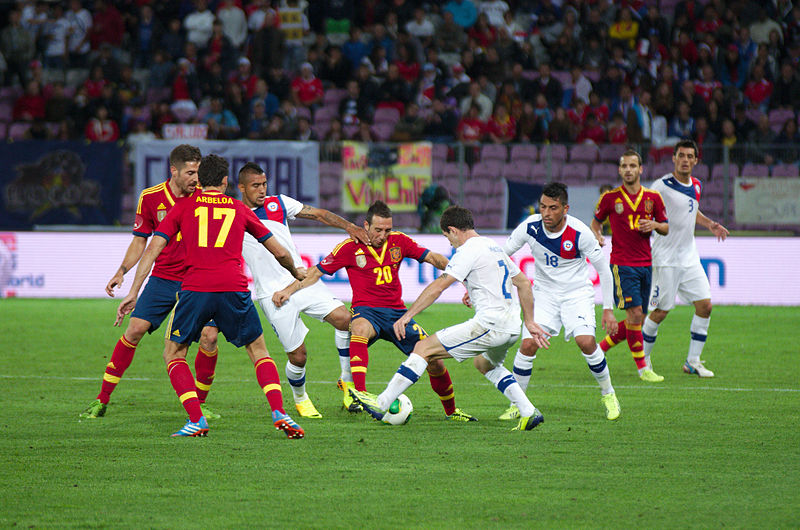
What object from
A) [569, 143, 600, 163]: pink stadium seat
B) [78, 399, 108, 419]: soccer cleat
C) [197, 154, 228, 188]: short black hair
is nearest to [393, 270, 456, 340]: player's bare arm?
[197, 154, 228, 188]: short black hair

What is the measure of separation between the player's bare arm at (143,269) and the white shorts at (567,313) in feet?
9.45

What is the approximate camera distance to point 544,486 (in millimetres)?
5609

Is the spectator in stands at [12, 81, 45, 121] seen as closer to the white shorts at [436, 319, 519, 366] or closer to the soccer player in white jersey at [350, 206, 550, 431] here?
the soccer player in white jersey at [350, 206, 550, 431]

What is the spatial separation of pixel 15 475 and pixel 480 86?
1611 centimetres

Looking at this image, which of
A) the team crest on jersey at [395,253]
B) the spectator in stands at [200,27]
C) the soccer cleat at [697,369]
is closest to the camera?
the team crest on jersey at [395,253]

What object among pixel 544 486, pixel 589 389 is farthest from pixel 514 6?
pixel 544 486

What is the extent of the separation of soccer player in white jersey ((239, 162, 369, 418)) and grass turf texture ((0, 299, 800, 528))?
44cm

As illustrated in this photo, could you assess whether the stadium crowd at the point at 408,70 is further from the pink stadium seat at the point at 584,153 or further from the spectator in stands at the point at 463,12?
the pink stadium seat at the point at 584,153

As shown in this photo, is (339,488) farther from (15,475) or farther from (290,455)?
(15,475)

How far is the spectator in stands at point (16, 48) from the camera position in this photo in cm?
2217

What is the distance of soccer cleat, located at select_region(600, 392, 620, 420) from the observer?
775cm

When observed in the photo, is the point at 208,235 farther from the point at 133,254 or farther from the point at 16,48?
the point at 16,48

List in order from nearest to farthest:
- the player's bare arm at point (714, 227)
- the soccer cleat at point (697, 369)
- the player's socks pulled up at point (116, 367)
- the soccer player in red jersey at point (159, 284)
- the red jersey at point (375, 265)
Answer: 1. the soccer player in red jersey at point (159, 284)
2. the player's socks pulled up at point (116, 367)
3. the red jersey at point (375, 265)
4. the soccer cleat at point (697, 369)
5. the player's bare arm at point (714, 227)

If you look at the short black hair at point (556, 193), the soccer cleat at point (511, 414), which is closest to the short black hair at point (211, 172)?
the short black hair at point (556, 193)
